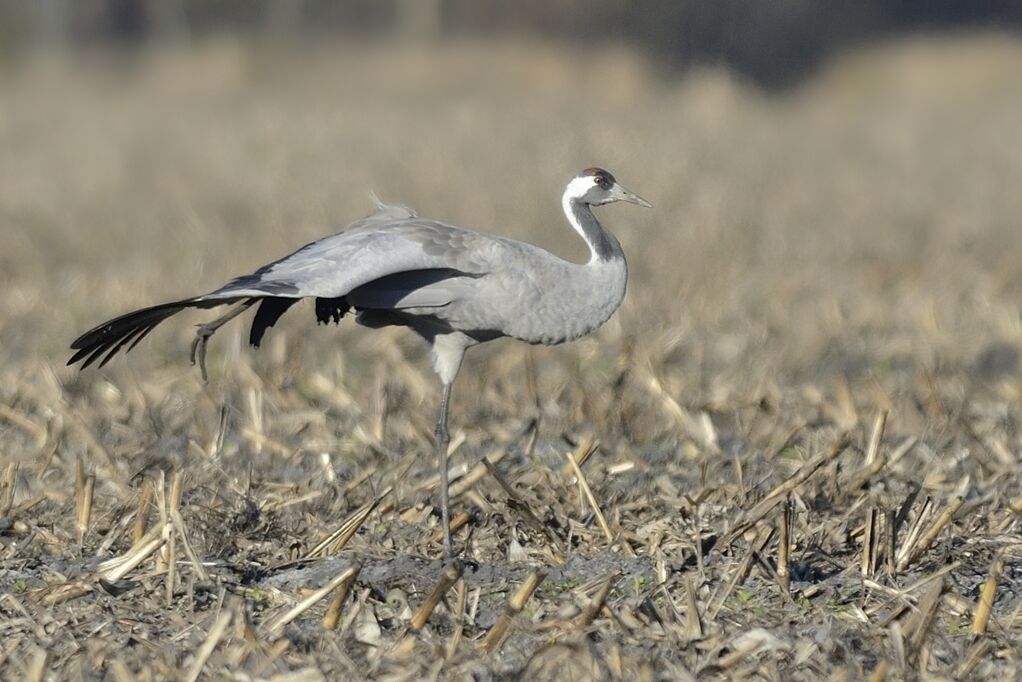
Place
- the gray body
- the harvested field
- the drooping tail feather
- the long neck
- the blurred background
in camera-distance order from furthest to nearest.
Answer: the blurred background → the long neck → the gray body → the drooping tail feather → the harvested field

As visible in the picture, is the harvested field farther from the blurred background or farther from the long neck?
the long neck

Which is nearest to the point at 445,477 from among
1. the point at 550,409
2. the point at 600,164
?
the point at 550,409

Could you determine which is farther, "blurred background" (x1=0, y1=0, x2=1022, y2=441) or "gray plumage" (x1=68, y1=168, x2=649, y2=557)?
"blurred background" (x1=0, y1=0, x2=1022, y2=441)

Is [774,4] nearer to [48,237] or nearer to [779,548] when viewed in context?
[48,237]

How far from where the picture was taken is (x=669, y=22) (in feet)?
33.7

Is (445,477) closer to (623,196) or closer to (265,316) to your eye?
(265,316)

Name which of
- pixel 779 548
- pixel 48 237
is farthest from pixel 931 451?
pixel 48 237

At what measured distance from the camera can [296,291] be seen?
389 centimetres

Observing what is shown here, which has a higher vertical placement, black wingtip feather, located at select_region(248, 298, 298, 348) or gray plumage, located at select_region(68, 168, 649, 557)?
gray plumage, located at select_region(68, 168, 649, 557)

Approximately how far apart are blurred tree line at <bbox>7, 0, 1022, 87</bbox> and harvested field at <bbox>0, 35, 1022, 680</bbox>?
223 mm

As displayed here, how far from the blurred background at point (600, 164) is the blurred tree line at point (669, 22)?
2 centimetres

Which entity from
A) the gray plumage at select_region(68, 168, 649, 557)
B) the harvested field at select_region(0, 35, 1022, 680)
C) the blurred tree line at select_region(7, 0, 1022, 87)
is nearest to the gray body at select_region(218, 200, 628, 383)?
the gray plumage at select_region(68, 168, 649, 557)

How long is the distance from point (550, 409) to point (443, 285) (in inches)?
52.2

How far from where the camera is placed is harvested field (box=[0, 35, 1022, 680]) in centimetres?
→ 344
